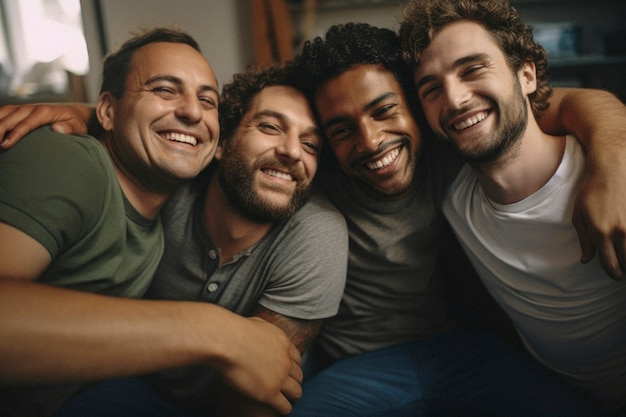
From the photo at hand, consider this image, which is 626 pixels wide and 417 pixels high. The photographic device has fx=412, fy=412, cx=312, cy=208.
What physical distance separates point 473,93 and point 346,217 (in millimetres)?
442

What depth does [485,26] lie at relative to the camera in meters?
1.01

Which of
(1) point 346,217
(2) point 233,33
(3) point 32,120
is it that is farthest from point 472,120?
(2) point 233,33

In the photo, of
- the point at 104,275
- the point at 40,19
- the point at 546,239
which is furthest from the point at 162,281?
the point at 40,19

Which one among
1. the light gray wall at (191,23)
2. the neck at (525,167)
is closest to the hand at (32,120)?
the neck at (525,167)

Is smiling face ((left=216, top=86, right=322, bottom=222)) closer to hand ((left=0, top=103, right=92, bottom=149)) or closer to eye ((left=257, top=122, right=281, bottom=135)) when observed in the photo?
eye ((left=257, top=122, right=281, bottom=135))

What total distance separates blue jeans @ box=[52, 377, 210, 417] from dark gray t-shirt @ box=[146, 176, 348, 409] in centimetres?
3

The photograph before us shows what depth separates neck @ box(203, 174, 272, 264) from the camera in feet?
3.47

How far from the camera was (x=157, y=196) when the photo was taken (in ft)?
3.35

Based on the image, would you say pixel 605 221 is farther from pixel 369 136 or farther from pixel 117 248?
pixel 117 248

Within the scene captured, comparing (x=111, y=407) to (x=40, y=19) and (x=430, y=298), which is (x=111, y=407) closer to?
(x=430, y=298)

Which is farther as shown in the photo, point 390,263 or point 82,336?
point 390,263

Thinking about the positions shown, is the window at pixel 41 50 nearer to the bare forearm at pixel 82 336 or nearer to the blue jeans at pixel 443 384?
the bare forearm at pixel 82 336

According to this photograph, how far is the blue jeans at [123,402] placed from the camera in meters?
0.96

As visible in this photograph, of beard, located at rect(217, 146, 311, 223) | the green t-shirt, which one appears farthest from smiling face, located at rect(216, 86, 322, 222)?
the green t-shirt
